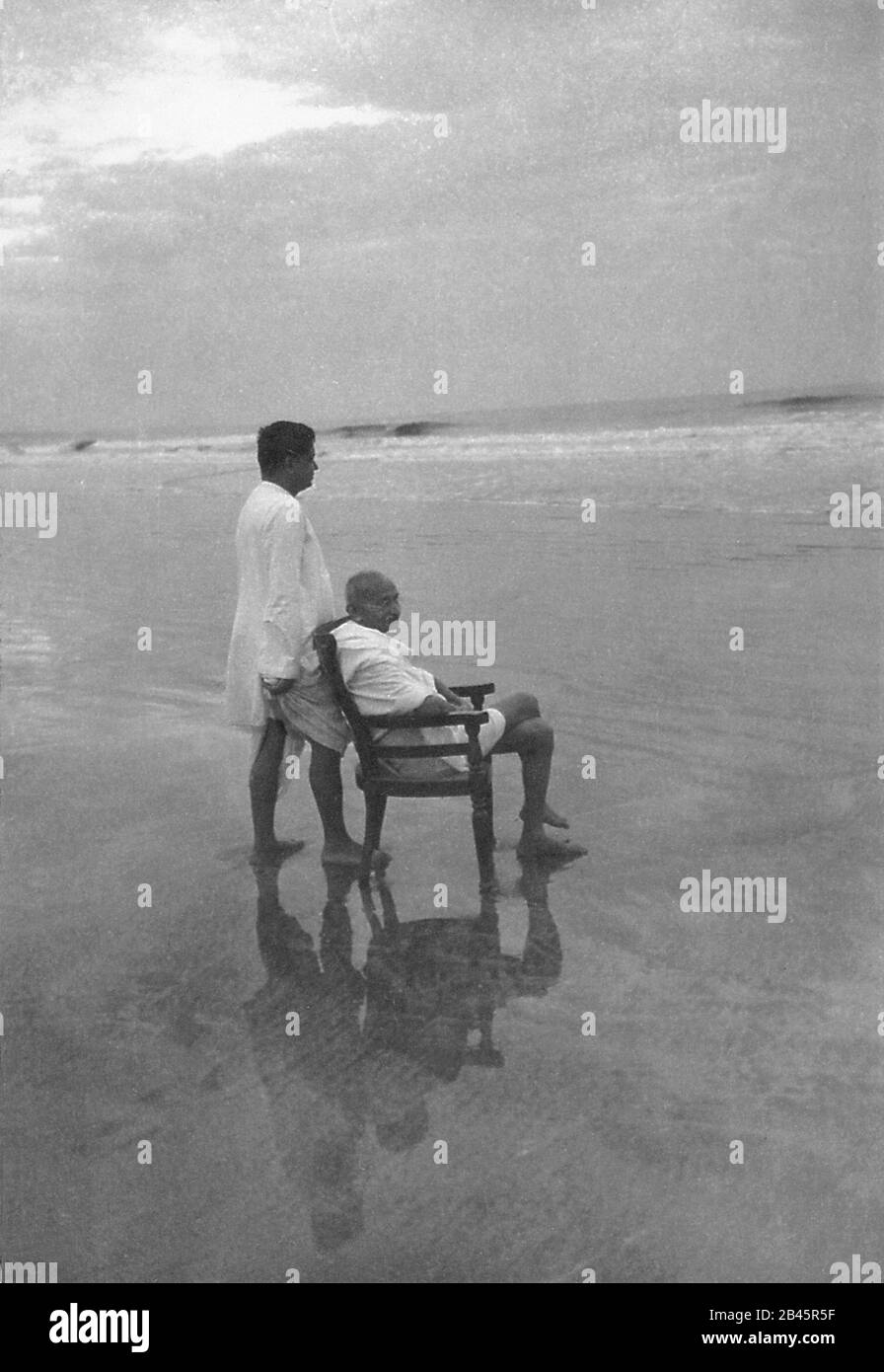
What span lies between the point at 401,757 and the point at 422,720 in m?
0.19

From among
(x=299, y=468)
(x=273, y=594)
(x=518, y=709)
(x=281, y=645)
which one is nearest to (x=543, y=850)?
(x=518, y=709)

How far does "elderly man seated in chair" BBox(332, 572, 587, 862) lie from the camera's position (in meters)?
5.94

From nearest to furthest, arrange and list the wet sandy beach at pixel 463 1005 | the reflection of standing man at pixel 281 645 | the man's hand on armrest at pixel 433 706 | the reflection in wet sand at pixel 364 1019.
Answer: the wet sandy beach at pixel 463 1005 → the reflection in wet sand at pixel 364 1019 → the man's hand on armrest at pixel 433 706 → the reflection of standing man at pixel 281 645

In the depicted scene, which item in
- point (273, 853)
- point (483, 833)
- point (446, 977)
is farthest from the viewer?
point (273, 853)

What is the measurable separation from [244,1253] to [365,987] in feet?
4.97

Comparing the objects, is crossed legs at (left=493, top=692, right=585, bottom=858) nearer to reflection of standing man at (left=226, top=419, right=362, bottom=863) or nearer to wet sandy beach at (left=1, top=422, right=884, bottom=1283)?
wet sandy beach at (left=1, top=422, right=884, bottom=1283)

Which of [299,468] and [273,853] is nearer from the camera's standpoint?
[299,468]

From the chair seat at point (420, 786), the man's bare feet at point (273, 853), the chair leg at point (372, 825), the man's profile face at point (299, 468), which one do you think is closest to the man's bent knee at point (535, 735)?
the chair seat at point (420, 786)

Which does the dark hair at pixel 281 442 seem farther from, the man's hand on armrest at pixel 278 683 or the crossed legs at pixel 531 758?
the crossed legs at pixel 531 758

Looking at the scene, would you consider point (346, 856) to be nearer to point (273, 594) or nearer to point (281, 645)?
point (281, 645)

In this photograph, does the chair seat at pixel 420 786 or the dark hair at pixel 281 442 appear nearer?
the chair seat at pixel 420 786

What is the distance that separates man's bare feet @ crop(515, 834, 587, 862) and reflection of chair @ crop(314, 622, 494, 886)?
43 centimetres

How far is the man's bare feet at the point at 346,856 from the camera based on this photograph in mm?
6262

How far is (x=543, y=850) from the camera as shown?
629 cm
